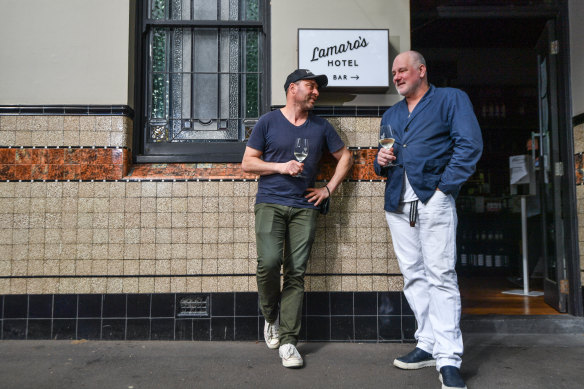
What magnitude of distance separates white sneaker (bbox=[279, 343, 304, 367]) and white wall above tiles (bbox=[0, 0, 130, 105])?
7.66 feet

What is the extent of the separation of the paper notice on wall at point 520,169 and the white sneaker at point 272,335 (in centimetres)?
363

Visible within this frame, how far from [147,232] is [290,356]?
151 centimetres

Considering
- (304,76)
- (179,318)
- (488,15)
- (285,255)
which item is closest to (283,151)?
(304,76)

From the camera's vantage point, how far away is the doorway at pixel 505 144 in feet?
13.3

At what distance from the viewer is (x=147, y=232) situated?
11.4 feet

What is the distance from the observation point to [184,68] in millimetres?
3816

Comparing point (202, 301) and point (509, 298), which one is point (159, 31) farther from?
point (509, 298)

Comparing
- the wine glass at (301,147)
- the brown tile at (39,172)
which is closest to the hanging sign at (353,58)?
the wine glass at (301,147)

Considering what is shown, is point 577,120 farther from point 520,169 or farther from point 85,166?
point 85,166

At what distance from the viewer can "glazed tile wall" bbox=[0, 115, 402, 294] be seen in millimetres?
3473

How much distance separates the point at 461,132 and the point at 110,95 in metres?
2.72

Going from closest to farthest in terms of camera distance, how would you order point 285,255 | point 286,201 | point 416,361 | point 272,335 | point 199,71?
point 416,361
point 286,201
point 285,255
point 272,335
point 199,71

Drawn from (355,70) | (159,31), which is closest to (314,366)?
(355,70)

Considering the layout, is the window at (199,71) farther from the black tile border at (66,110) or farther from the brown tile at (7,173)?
the brown tile at (7,173)
